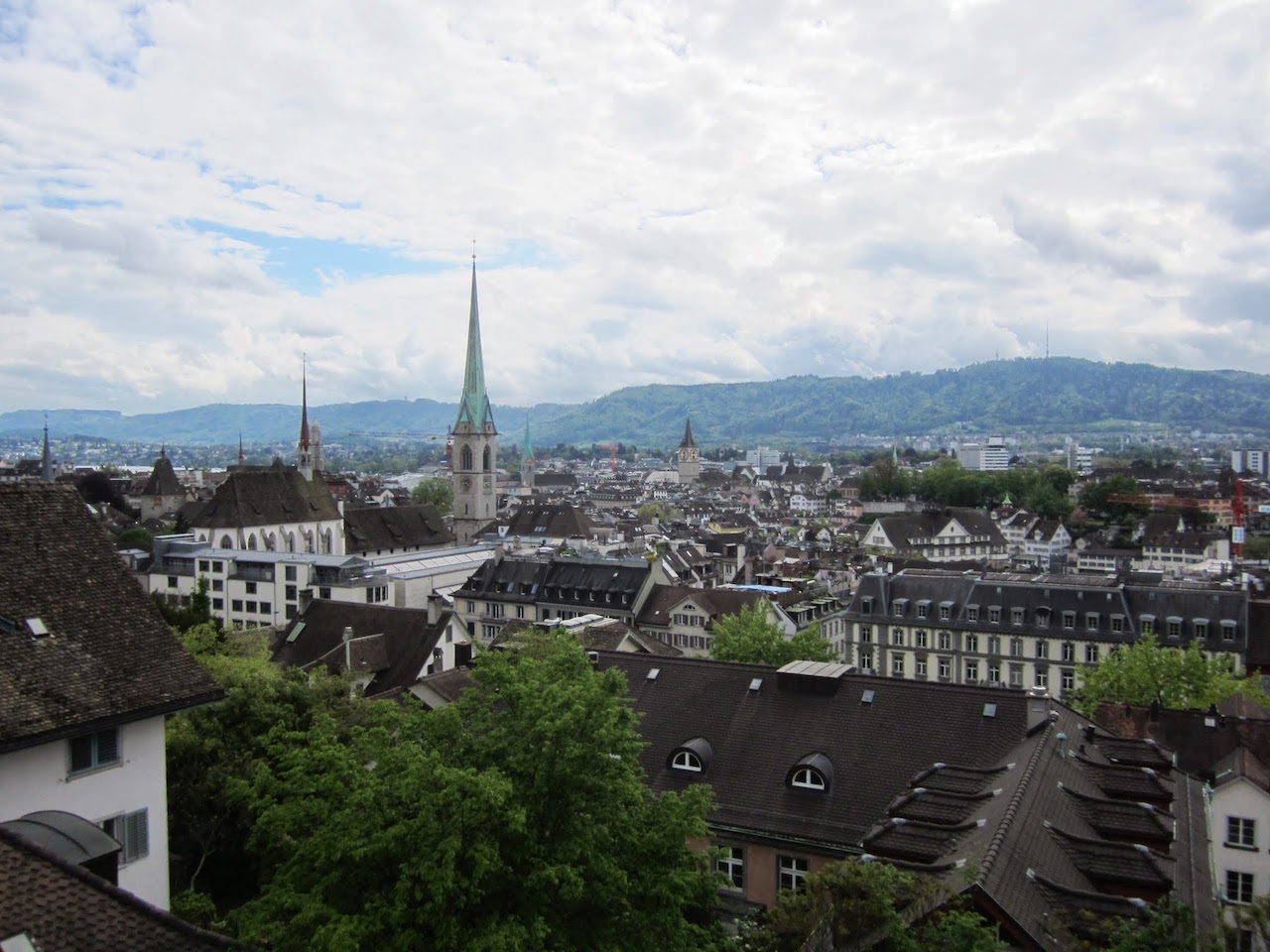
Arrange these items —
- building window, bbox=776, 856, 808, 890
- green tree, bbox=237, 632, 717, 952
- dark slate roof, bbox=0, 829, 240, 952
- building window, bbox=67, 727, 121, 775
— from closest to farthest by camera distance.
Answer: dark slate roof, bbox=0, 829, 240, 952 → green tree, bbox=237, 632, 717, 952 → building window, bbox=67, 727, 121, 775 → building window, bbox=776, 856, 808, 890

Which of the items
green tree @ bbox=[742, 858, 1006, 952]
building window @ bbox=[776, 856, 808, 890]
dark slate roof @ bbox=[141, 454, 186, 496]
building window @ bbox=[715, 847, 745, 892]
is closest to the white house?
green tree @ bbox=[742, 858, 1006, 952]

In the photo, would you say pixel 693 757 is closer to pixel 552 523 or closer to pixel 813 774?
pixel 813 774

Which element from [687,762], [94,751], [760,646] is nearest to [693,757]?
[687,762]

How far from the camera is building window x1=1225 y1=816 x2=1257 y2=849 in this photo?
26656mm

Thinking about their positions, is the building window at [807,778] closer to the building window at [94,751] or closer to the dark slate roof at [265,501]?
the building window at [94,751]

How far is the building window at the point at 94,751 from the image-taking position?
1509cm

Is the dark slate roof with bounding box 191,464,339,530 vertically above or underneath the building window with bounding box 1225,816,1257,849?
above

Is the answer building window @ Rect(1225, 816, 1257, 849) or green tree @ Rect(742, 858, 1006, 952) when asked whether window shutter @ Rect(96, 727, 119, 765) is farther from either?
building window @ Rect(1225, 816, 1257, 849)

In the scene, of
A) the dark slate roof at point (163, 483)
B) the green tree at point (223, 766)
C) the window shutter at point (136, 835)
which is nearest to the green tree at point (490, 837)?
the window shutter at point (136, 835)

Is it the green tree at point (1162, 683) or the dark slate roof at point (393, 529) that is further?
the dark slate roof at point (393, 529)

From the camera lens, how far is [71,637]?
15.7m

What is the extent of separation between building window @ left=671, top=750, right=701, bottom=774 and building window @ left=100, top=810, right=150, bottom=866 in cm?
1265

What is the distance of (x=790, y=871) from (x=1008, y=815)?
6828 millimetres

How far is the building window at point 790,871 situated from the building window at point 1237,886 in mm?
12711
